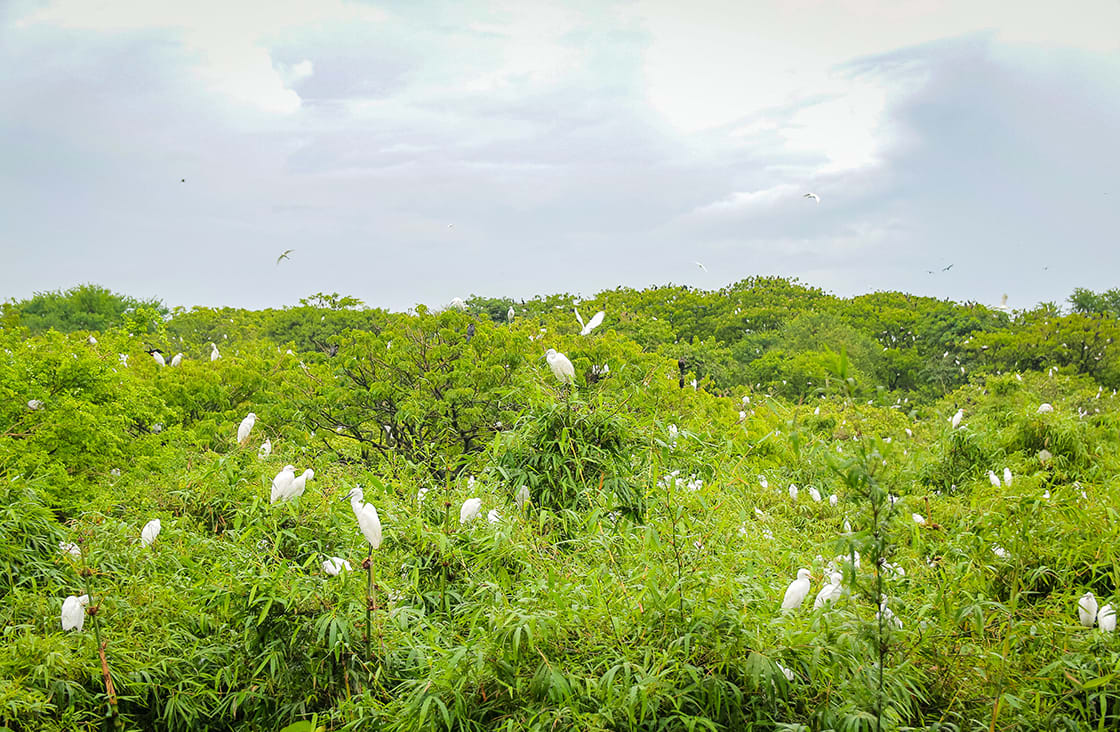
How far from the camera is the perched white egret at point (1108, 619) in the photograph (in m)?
2.30

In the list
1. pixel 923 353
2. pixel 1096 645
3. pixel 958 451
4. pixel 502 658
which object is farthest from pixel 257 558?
pixel 923 353

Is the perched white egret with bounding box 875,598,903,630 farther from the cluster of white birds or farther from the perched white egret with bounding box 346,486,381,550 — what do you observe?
the perched white egret with bounding box 346,486,381,550

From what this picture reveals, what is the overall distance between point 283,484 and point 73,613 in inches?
35.4

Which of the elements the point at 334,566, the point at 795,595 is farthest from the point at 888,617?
the point at 334,566

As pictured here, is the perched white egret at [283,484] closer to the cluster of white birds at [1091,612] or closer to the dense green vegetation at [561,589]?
the dense green vegetation at [561,589]

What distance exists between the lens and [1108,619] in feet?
7.55

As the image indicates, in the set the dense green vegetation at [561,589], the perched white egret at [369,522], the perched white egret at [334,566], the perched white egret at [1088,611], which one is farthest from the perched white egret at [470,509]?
the perched white egret at [1088,611]

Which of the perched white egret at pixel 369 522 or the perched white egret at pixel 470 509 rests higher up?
the perched white egret at pixel 369 522

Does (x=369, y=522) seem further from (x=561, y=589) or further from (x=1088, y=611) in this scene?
(x=1088, y=611)

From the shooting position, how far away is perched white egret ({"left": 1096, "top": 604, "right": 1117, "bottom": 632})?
2.30m

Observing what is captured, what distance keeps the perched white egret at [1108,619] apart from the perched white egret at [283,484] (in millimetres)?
2916

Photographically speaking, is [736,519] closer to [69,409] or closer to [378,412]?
[69,409]

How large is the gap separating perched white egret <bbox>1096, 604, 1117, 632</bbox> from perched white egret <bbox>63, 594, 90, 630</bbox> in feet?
11.8

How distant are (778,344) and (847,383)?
29.7 m
